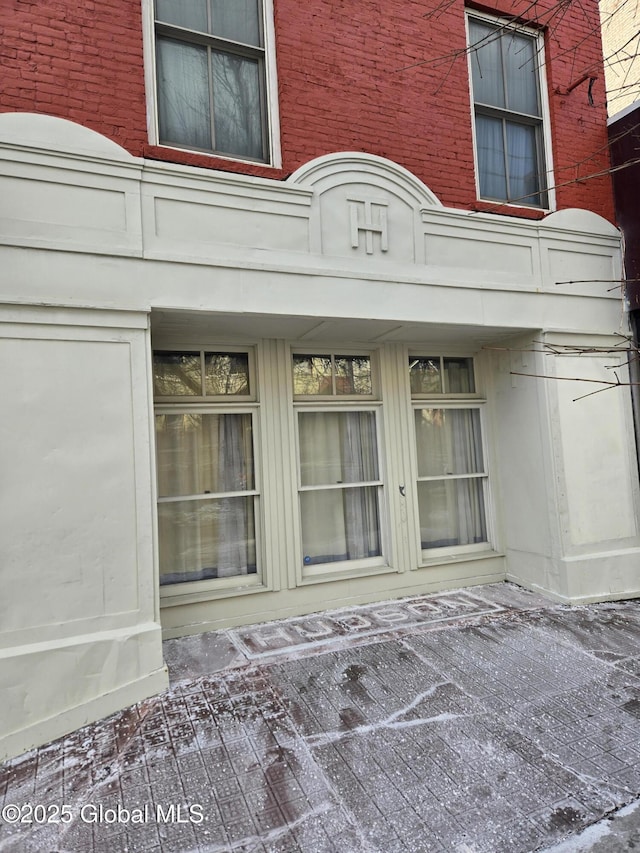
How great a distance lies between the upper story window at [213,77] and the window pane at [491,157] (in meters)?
2.45

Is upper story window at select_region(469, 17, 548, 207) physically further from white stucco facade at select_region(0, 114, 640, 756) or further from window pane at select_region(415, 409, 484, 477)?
window pane at select_region(415, 409, 484, 477)

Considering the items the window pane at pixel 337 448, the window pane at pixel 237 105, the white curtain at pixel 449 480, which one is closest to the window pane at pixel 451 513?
the white curtain at pixel 449 480

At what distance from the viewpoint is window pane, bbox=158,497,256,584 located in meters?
4.65

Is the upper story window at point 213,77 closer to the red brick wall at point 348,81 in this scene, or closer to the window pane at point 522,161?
the red brick wall at point 348,81

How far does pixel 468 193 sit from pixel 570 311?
5.50 ft

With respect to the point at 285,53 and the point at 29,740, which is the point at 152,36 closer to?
the point at 285,53

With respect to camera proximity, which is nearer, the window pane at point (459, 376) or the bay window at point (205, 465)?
the bay window at point (205, 465)

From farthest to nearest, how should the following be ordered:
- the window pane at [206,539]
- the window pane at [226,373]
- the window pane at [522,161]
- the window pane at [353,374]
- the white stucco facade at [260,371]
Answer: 1. the window pane at [522,161]
2. the window pane at [353,374]
3. the window pane at [226,373]
4. the window pane at [206,539]
5. the white stucco facade at [260,371]

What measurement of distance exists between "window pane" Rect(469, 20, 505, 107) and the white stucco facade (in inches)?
59.7

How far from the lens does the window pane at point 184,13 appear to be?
14.2ft

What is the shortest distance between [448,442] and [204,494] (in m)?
2.88

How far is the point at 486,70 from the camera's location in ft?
18.3

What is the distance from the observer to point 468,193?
520 cm

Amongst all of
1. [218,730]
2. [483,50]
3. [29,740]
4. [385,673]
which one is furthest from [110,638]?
[483,50]
